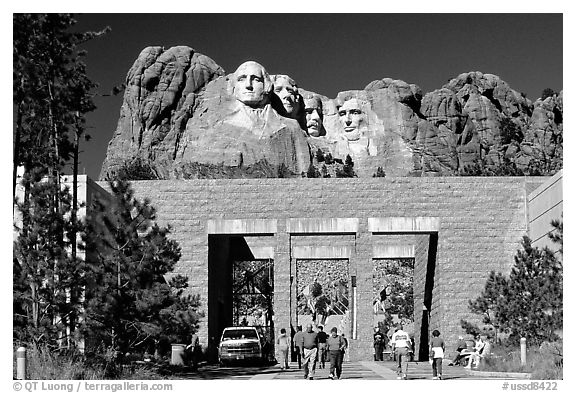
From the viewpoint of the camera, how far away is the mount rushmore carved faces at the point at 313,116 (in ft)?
279

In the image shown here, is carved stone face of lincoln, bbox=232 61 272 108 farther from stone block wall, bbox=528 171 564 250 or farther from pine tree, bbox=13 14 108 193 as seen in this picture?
pine tree, bbox=13 14 108 193

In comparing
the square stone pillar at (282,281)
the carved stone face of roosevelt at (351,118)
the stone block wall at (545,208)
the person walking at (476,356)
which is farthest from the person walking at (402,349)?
the carved stone face of roosevelt at (351,118)

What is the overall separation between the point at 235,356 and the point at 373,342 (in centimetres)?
781

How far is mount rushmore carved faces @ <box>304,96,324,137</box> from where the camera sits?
8516 cm

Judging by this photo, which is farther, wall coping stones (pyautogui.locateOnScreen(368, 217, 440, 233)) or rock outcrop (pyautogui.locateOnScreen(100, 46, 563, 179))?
rock outcrop (pyautogui.locateOnScreen(100, 46, 563, 179))

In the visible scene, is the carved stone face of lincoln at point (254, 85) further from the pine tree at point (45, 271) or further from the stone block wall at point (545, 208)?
the pine tree at point (45, 271)

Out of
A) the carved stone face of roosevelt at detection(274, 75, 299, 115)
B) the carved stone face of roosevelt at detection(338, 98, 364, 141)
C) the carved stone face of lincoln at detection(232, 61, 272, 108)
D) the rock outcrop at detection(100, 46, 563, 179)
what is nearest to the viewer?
the rock outcrop at detection(100, 46, 563, 179)

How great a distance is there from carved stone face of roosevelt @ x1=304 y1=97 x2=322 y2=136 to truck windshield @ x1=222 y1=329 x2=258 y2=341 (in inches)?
1950

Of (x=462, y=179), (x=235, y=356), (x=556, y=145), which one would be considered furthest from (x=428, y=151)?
(x=235, y=356)

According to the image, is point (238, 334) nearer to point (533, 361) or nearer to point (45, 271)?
point (533, 361)

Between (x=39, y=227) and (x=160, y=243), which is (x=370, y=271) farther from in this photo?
(x=39, y=227)

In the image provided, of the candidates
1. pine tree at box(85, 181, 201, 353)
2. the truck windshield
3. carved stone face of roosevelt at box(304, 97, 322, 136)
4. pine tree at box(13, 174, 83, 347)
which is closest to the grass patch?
pine tree at box(85, 181, 201, 353)

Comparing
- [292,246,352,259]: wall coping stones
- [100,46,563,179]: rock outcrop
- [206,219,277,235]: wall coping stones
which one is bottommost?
[292,246,352,259]: wall coping stones

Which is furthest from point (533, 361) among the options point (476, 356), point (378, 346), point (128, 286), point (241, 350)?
point (378, 346)
